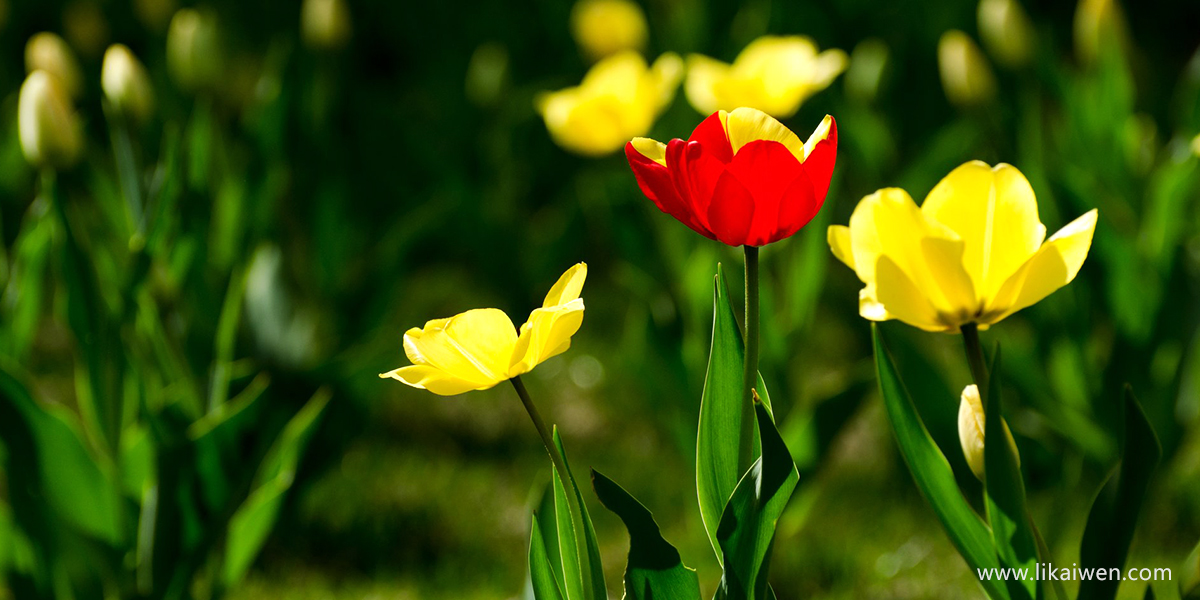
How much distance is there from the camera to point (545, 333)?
797mm

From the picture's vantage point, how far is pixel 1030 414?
1954 mm

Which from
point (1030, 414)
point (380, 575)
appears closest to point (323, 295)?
point (380, 575)

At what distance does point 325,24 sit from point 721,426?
167 cm

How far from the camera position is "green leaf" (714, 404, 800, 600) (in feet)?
2.69

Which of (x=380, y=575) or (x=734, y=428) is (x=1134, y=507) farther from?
(x=380, y=575)

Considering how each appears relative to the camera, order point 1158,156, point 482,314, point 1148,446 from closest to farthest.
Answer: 1. point 482,314
2. point 1148,446
3. point 1158,156

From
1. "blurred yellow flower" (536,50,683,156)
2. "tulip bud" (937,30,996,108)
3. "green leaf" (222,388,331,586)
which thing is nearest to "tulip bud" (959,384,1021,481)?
"green leaf" (222,388,331,586)

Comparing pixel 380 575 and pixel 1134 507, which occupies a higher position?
pixel 1134 507

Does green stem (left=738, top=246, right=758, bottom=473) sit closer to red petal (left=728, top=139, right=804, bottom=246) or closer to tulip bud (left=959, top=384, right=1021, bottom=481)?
red petal (left=728, top=139, right=804, bottom=246)

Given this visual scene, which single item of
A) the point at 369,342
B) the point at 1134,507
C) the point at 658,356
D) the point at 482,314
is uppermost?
the point at 482,314

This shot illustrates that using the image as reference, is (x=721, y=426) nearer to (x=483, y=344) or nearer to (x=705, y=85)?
(x=483, y=344)

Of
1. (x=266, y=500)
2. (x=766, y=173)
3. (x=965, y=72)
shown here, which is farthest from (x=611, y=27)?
(x=766, y=173)

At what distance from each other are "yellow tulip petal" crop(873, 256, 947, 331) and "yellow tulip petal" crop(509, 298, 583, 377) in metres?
0.25

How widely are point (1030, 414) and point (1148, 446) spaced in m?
1.09
